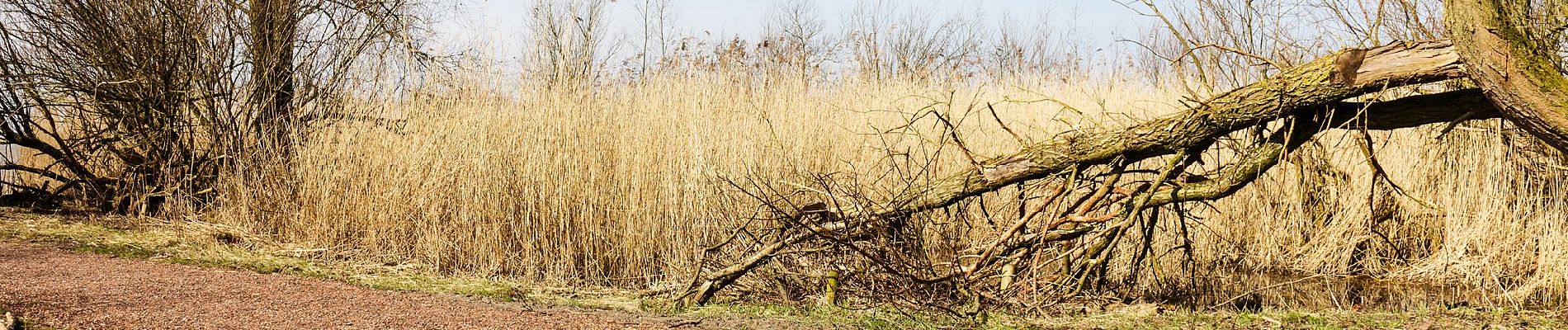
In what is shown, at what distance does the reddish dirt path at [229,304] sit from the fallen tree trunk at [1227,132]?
3.27 ft

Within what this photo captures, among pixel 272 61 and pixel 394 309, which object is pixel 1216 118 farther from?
pixel 272 61

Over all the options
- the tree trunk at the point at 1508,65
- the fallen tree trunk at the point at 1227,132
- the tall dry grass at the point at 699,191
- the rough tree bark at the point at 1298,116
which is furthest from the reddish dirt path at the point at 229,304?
the tree trunk at the point at 1508,65

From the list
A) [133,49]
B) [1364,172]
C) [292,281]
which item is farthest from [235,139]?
[1364,172]

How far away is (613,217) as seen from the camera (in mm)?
5488

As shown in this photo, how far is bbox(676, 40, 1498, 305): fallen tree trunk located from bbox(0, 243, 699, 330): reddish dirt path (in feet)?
3.27

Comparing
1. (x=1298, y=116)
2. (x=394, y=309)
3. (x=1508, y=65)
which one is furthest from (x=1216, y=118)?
(x=394, y=309)

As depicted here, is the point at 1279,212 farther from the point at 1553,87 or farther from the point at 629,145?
the point at 629,145

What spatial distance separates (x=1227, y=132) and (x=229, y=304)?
391 centimetres

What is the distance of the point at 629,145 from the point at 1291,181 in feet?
11.1

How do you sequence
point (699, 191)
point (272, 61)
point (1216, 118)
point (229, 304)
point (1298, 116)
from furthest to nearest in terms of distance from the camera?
point (272, 61) < point (699, 191) < point (229, 304) < point (1298, 116) < point (1216, 118)

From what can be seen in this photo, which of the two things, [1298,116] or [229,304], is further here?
A: [229,304]

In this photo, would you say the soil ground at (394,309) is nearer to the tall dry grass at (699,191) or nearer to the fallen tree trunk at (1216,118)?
the tall dry grass at (699,191)

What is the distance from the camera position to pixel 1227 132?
4.18m

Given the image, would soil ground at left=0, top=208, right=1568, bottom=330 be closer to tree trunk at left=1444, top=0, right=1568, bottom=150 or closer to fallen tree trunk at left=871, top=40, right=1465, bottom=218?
fallen tree trunk at left=871, top=40, right=1465, bottom=218
